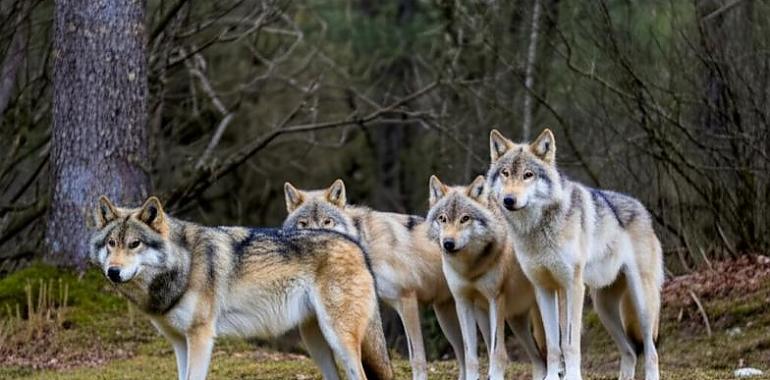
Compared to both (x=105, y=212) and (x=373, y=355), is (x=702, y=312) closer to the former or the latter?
(x=373, y=355)

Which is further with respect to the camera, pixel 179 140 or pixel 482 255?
pixel 179 140

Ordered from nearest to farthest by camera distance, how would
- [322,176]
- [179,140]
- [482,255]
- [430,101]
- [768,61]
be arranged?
1. [482,255]
2. [768,61]
3. [179,140]
4. [430,101]
5. [322,176]

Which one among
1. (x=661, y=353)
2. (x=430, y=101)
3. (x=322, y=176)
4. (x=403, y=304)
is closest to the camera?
(x=403, y=304)

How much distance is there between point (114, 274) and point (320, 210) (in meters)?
2.82

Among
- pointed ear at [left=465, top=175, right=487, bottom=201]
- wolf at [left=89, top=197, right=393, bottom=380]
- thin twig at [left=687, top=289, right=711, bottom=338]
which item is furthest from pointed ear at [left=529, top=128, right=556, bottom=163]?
thin twig at [left=687, top=289, right=711, bottom=338]

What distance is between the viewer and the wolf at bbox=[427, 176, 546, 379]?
909 centimetres

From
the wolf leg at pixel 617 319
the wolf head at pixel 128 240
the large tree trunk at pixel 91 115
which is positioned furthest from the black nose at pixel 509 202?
the large tree trunk at pixel 91 115

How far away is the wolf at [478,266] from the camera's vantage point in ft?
29.8

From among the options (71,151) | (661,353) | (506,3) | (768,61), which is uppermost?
(506,3)

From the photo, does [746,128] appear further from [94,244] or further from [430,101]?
[430,101]

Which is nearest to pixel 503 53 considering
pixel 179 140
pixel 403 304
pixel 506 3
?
pixel 506 3

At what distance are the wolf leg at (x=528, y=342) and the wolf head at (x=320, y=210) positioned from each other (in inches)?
62.7

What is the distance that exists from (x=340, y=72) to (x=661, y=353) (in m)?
11.4

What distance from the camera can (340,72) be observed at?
74.4 feet
